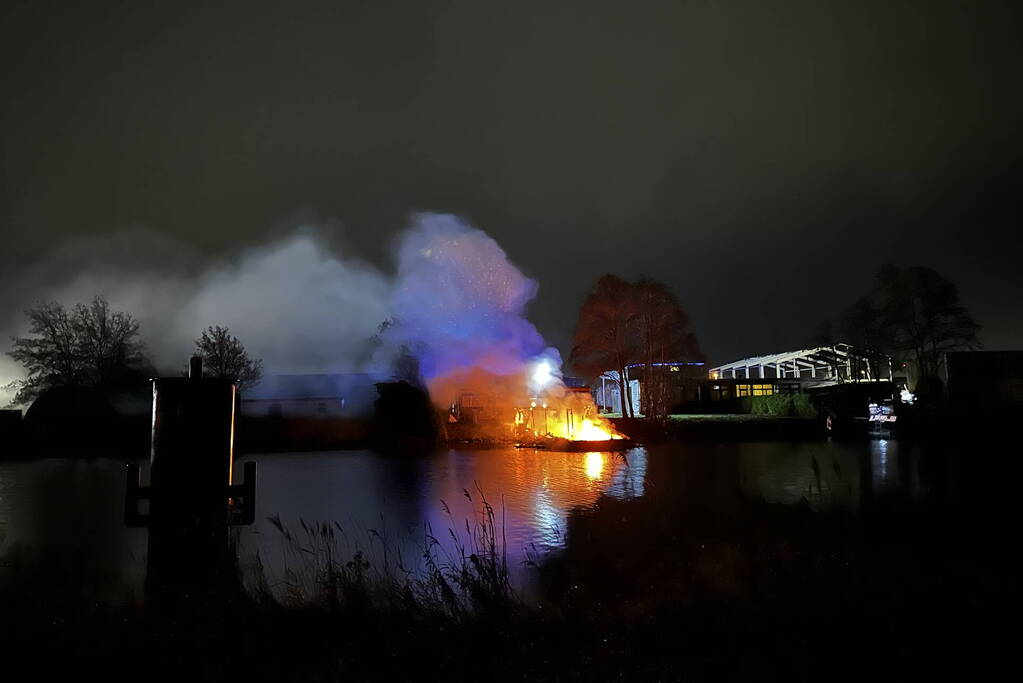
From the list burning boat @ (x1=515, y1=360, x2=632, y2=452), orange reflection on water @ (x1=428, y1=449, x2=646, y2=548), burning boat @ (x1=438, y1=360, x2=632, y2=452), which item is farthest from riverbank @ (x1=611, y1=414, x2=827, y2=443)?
orange reflection on water @ (x1=428, y1=449, x2=646, y2=548)

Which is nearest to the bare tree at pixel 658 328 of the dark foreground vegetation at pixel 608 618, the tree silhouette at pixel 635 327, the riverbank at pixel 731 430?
the tree silhouette at pixel 635 327

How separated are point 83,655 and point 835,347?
6553 cm

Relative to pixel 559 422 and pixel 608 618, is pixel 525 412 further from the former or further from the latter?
pixel 608 618

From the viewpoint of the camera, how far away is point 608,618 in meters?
5.65

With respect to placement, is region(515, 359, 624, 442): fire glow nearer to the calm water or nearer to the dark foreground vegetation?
the calm water

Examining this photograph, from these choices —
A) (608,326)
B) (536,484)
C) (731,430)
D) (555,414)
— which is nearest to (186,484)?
(536,484)

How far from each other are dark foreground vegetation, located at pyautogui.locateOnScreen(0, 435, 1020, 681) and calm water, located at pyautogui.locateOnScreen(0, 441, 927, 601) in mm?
885

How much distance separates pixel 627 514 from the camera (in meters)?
11.3

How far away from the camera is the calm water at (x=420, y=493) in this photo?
9.37 meters

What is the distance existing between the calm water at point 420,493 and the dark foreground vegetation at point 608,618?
0.89 metres

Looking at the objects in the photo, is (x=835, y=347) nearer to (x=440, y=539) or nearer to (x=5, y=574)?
(x=440, y=539)

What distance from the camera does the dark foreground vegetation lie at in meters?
4.71

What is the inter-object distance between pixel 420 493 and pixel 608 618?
10.9 meters

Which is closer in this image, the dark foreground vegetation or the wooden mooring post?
the dark foreground vegetation
